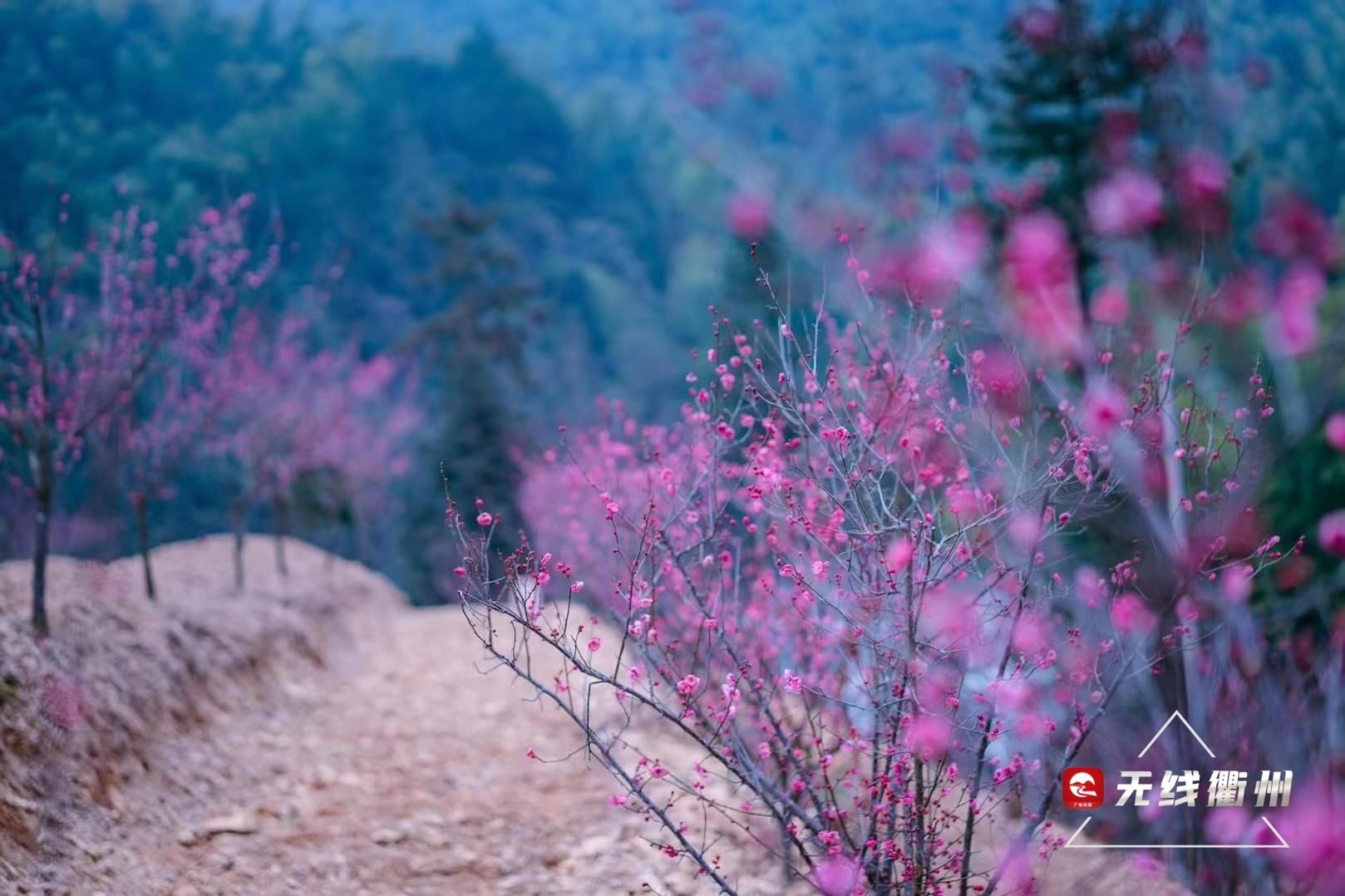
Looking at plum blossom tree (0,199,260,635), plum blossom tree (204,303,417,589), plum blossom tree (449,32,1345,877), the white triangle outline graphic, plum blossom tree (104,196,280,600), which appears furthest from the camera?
plum blossom tree (204,303,417,589)

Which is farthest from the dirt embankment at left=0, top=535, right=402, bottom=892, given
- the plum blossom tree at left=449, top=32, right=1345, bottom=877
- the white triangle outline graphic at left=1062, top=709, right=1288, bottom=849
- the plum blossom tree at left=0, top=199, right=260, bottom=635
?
the white triangle outline graphic at left=1062, top=709, right=1288, bottom=849

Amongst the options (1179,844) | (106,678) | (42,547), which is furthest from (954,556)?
(42,547)

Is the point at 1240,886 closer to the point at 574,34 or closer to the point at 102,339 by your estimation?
the point at 102,339

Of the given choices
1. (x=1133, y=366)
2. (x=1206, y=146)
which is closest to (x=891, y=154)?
(x=1133, y=366)

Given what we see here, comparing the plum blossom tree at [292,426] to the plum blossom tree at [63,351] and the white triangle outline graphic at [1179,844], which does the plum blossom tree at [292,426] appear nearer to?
the plum blossom tree at [63,351]

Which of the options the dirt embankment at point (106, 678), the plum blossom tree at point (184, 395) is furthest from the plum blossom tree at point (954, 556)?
the plum blossom tree at point (184, 395)

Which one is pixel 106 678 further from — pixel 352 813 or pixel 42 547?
pixel 352 813

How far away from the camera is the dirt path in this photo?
297 cm

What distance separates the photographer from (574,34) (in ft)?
94.2

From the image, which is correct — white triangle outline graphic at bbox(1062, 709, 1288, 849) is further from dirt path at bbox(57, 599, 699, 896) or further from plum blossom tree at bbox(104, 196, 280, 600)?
plum blossom tree at bbox(104, 196, 280, 600)

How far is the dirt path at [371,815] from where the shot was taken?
9.74 feet

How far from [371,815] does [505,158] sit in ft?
85.8

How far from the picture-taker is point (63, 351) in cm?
523

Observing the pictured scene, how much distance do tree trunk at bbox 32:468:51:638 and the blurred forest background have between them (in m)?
0.51
